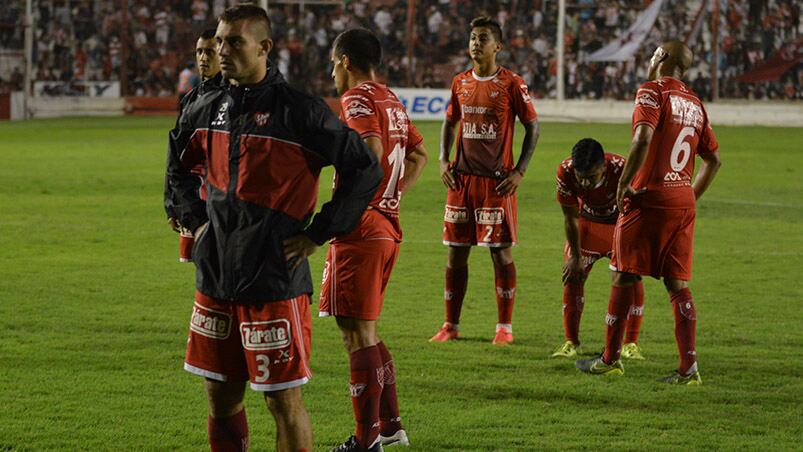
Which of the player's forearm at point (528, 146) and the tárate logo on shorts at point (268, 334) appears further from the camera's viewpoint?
the player's forearm at point (528, 146)

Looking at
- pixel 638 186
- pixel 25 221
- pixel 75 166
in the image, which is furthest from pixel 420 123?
pixel 638 186

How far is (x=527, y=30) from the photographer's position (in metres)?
36.7

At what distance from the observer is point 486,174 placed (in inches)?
331

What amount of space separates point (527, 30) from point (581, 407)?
31.1 metres

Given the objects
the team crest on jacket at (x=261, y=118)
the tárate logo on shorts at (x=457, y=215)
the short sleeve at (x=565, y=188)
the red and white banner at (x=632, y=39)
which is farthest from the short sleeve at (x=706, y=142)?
the red and white banner at (x=632, y=39)

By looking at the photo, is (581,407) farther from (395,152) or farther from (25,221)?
(25,221)

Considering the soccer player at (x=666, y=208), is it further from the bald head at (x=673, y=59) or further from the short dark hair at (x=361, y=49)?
the short dark hair at (x=361, y=49)

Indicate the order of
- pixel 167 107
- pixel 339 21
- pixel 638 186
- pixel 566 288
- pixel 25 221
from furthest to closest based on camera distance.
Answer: pixel 339 21, pixel 167 107, pixel 25 221, pixel 566 288, pixel 638 186

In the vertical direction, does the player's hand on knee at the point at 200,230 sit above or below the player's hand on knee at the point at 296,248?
above

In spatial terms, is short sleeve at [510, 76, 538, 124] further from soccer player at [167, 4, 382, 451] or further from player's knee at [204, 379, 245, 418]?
player's knee at [204, 379, 245, 418]

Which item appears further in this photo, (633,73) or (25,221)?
(633,73)

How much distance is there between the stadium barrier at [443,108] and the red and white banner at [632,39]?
5.38 feet

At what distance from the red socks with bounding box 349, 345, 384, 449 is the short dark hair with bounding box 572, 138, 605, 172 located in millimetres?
2253

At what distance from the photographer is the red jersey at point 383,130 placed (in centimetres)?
563
